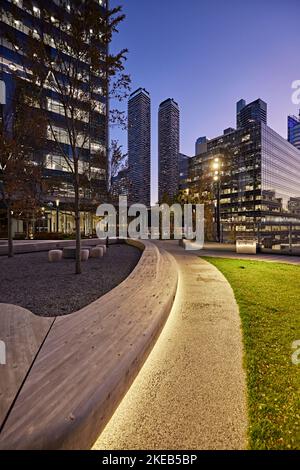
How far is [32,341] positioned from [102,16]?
10049 mm

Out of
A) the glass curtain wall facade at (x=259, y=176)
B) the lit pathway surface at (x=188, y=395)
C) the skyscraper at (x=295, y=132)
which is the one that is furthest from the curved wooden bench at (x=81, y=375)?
the skyscraper at (x=295, y=132)

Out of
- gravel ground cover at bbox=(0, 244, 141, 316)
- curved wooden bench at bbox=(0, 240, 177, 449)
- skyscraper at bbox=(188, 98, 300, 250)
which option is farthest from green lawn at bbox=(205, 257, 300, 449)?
skyscraper at bbox=(188, 98, 300, 250)

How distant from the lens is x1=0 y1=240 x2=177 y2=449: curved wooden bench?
1526 mm

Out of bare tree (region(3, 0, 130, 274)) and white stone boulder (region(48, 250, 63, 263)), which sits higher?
bare tree (region(3, 0, 130, 274))

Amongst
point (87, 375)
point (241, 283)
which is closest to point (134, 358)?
point (87, 375)

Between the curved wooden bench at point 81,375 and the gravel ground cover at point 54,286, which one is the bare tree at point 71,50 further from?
the curved wooden bench at point 81,375

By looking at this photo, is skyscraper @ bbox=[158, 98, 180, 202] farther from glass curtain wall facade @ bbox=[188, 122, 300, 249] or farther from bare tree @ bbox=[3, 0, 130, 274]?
bare tree @ bbox=[3, 0, 130, 274]

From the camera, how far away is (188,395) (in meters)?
2.37

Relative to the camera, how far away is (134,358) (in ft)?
8.05

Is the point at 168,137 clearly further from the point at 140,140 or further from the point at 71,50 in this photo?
the point at 71,50

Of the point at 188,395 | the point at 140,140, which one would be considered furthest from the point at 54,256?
the point at 140,140

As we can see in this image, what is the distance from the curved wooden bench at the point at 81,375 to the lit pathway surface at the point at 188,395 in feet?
0.63

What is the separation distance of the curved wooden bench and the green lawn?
1248 millimetres

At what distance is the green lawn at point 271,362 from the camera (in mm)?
1956
